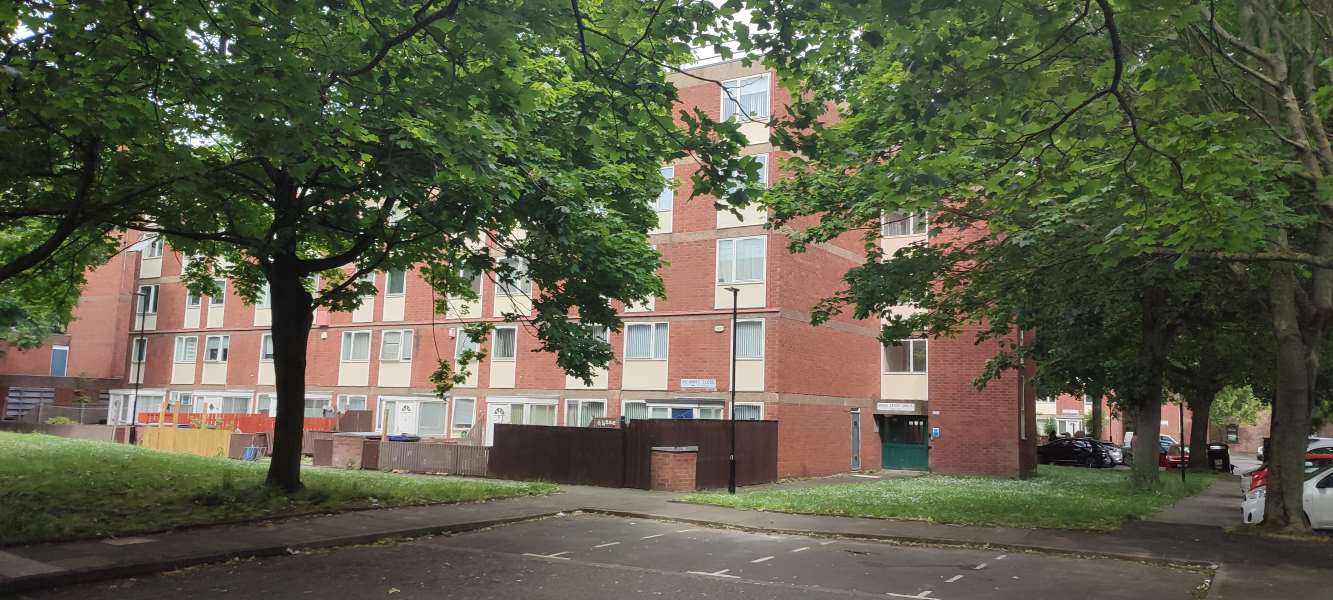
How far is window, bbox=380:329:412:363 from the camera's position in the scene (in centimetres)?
3584

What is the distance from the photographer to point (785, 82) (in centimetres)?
957

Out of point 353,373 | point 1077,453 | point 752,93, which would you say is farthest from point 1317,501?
point 353,373

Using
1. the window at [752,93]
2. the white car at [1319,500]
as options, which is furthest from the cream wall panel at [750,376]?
the white car at [1319,500]

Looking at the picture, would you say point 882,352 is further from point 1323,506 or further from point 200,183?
point 200,183

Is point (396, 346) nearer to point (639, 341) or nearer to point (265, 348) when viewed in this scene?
point (265, 348)

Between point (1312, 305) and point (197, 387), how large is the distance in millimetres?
43861

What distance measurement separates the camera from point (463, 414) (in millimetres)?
34250

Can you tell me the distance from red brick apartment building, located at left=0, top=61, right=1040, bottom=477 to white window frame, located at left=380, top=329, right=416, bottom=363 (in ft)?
0.19

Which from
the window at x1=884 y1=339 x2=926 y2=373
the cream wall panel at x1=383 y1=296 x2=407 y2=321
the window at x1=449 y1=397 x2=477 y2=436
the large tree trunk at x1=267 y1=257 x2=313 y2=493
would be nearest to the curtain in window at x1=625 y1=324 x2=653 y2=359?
the window at x1=449 y1=397 x2=477 y2=436

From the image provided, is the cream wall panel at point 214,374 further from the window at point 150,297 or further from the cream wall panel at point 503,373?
the cream wall panel at point 503,373

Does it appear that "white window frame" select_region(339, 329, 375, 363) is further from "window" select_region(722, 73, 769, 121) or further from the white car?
the white car

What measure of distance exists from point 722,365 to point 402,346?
49.1 feet

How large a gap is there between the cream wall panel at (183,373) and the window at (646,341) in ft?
83.1

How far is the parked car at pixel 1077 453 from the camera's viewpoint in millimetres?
42594
